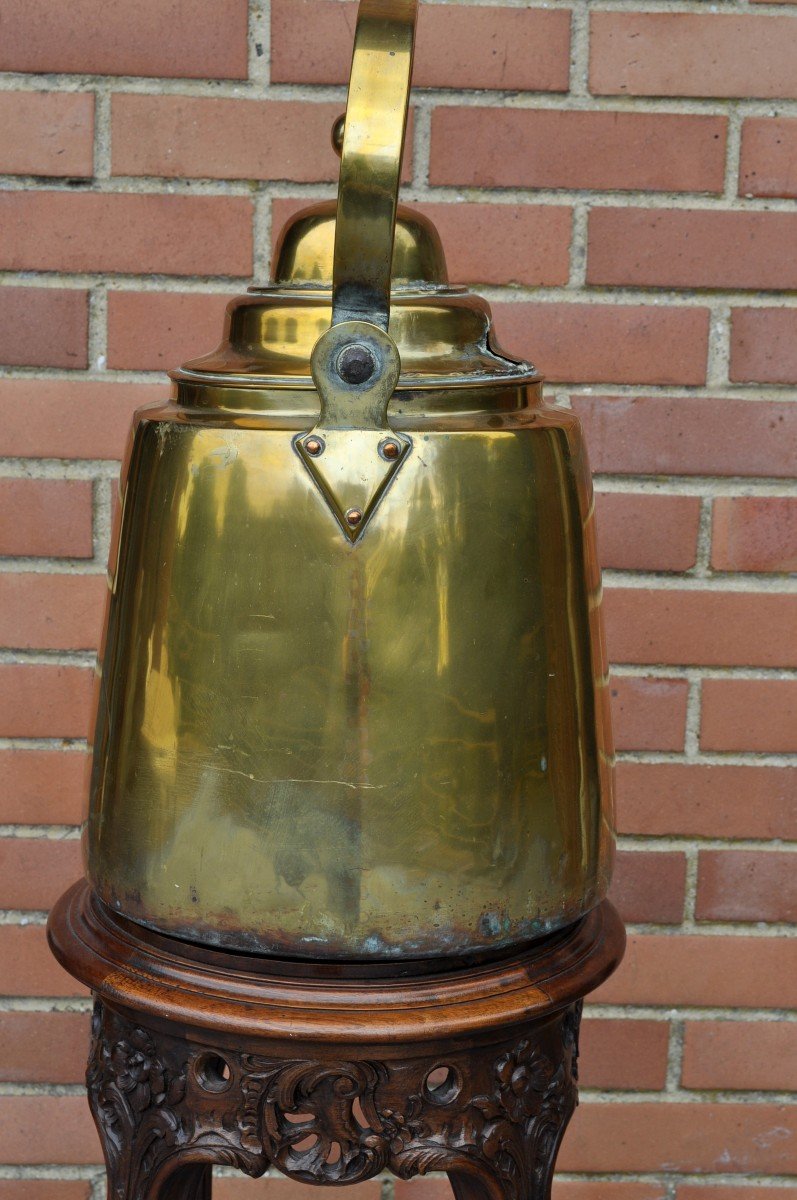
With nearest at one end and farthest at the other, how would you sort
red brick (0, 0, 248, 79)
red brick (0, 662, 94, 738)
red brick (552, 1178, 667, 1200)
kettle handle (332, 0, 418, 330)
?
kettle handle (332, 0, 418, 330) < red brick (0, 0, 248, 79) < red brick (0, 662, 94, 738) < red brick (552, 1178, 667, 1200)

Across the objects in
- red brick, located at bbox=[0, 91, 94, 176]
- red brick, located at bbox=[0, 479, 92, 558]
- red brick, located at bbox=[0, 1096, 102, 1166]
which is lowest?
red brick, located at bbox=[0, 1096, 102, 1166]

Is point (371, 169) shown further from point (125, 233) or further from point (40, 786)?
point (40, 786)

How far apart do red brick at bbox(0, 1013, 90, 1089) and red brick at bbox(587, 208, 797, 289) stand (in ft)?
3.02

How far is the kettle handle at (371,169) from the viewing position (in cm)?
65

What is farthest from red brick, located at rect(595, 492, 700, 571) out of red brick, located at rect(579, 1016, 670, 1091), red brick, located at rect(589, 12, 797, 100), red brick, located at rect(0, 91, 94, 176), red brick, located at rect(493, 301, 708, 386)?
red brick, located at rect(0, 91, 94, 176)

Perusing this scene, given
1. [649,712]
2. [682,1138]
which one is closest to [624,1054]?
[682,1138]

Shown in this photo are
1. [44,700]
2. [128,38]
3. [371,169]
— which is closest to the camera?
[371,169]

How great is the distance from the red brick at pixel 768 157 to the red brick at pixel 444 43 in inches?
7.3

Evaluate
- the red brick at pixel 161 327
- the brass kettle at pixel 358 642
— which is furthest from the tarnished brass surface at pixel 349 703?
the red brick at pixel 161 327

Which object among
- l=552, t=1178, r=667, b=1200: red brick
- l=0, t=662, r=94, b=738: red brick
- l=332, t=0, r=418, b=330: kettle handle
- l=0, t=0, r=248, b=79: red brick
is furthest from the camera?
l=552, t=1178, r=667, b=1200: red brick

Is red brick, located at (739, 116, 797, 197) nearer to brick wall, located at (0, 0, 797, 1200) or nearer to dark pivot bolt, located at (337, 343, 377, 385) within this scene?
brick wall, located at (0, 0, 797, 1200)

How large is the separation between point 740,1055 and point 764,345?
0.73 meters

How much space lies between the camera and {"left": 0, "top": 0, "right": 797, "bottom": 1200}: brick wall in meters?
1.10

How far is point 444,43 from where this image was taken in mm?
1096
